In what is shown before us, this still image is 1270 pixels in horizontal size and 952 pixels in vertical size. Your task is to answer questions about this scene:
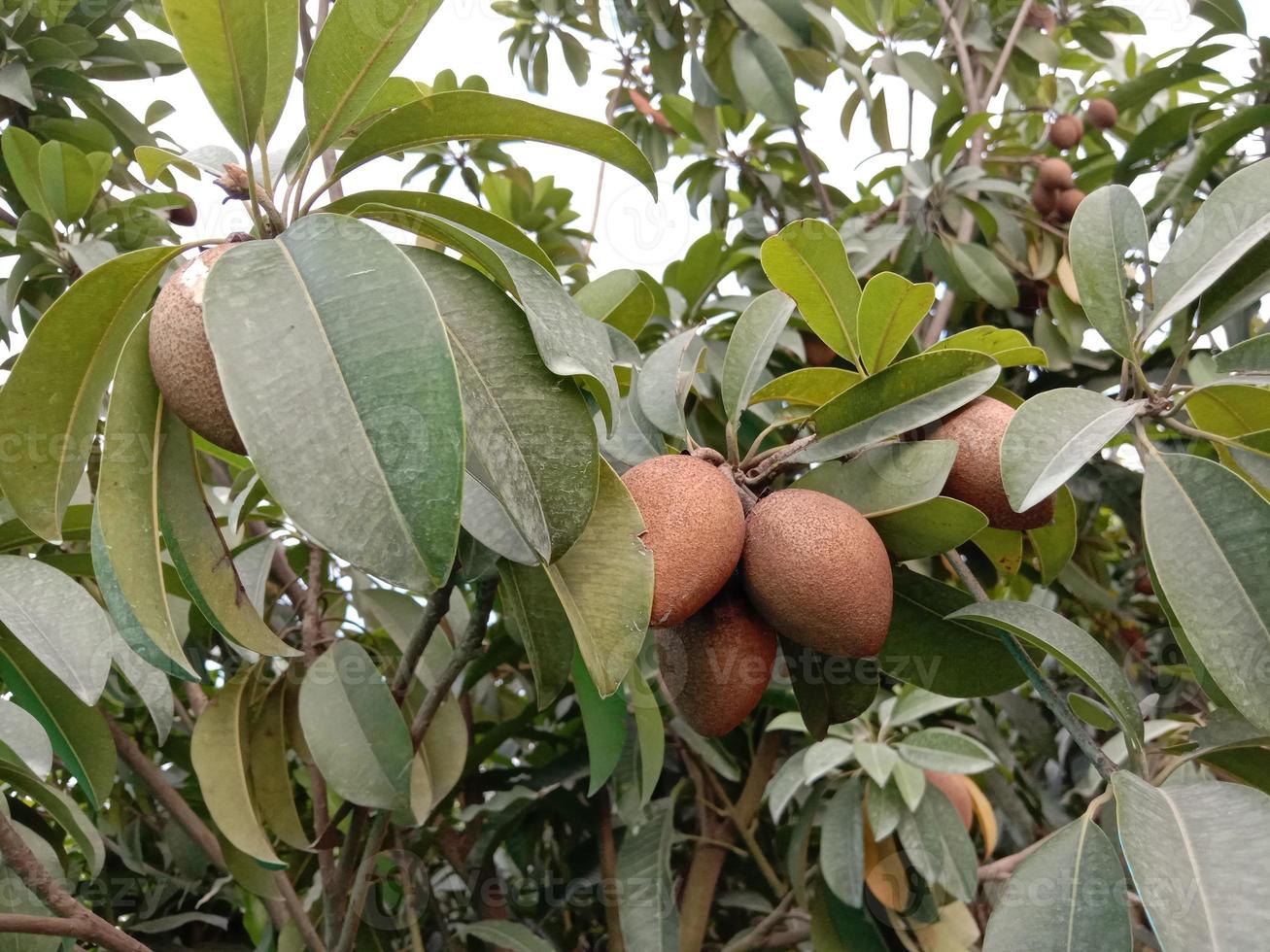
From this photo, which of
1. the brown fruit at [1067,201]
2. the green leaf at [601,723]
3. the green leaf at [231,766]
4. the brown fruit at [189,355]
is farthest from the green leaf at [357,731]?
the brown fruit at [1067,201]

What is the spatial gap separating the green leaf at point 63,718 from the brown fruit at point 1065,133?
1.75 meters

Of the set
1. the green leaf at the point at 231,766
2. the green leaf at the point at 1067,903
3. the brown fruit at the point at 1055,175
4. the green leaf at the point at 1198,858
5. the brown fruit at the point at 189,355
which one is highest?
the brown fruit at the point at 1055,175

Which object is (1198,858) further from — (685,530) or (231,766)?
(231,766)

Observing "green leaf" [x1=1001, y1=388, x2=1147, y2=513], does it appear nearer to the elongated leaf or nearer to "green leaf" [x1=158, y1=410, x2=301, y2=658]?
"green leaf" [x1=158, y1=410, x2=301, y2=658]

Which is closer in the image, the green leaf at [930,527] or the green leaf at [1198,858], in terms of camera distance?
the green leaf at [1198,858]

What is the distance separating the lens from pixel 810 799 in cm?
131

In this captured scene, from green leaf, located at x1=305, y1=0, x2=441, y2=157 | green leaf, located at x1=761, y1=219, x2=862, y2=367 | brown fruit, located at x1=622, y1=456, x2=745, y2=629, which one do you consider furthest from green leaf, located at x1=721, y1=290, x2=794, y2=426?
green leaf, located at x1=305, y1=0, x2=441, y2=157

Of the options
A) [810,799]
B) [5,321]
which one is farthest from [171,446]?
[810,799]

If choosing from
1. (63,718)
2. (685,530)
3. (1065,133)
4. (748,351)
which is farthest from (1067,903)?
(1065,133)

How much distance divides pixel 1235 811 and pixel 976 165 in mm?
1141

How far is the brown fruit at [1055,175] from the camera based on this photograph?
1685mm

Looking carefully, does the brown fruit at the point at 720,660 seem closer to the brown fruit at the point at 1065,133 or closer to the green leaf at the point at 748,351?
the green leaf at the point at 748,351

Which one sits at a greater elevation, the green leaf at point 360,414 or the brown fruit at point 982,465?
the green leaf at point 360,414

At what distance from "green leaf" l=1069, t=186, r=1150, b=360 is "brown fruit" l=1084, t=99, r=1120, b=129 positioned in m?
1.25
